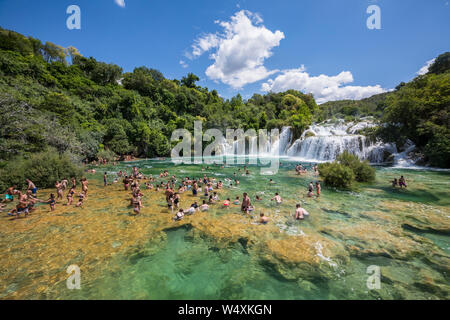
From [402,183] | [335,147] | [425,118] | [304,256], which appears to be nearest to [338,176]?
[402,183]

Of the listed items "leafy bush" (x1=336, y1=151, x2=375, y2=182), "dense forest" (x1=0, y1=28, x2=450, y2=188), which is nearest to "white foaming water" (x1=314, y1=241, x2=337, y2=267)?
"leafy bush" (x1=336, y1=151, x2=375, y2=182)

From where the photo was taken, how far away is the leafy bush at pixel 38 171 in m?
12.4

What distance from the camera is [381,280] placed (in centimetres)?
470

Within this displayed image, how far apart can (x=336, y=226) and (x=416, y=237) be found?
2.77m

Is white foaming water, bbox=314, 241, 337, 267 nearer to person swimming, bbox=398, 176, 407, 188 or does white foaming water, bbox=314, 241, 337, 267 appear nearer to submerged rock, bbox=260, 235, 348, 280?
submerged rock, bbox=260, 235, 348, 280

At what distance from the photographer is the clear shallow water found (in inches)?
175

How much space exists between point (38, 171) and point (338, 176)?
2490 cm

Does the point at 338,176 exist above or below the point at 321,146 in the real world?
below

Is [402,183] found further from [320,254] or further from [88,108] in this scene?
[88,108]

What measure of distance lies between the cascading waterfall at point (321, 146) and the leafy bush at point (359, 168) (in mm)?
12130

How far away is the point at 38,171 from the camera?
1359 centimetres

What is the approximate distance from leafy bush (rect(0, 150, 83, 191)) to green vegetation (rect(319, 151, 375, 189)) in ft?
75.5

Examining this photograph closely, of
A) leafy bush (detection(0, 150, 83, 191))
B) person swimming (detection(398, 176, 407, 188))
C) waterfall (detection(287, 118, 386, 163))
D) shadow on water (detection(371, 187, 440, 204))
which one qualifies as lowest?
shadow on water (detection(371, 187, 440, 204))
